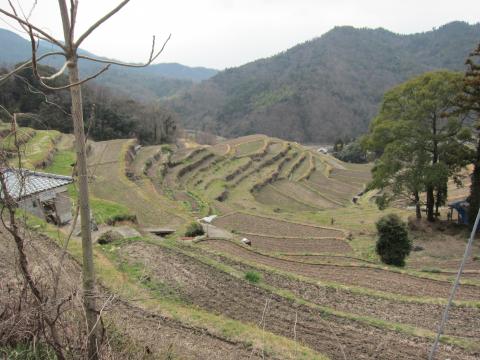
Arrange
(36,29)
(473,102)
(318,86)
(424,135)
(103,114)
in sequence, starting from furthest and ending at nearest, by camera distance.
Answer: (318,86), (103,114), (424,135), (473,102), (36,29)

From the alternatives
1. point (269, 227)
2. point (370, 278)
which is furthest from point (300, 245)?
point (370, 278)

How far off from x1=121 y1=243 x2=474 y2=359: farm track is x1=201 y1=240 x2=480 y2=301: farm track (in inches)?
113

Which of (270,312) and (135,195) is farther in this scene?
(135,195)

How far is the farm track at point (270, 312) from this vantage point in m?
7.93

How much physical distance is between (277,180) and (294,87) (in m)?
96.6

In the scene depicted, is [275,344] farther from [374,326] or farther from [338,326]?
[374,326]

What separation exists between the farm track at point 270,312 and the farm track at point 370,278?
9.38 feet

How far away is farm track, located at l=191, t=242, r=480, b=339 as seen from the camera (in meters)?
8.98

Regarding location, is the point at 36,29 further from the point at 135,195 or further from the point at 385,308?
the point at 135,195

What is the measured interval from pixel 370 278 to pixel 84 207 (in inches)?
423

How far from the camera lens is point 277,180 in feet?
134

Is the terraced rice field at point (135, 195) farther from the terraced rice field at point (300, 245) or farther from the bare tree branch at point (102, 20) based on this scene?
the bare tree branch at point (102, 20)

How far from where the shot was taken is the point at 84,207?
3.23m

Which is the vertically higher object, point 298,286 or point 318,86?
point 318,86
